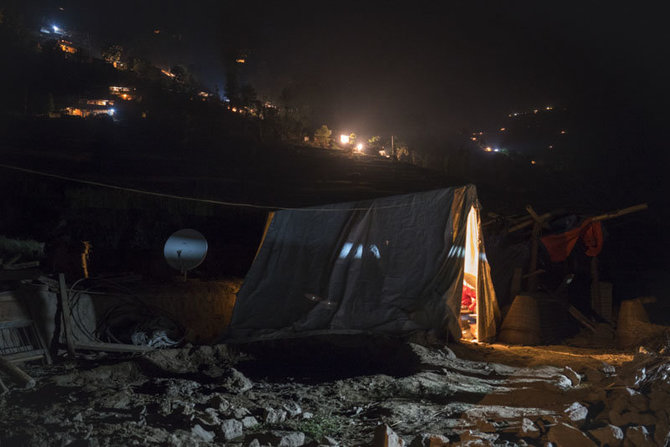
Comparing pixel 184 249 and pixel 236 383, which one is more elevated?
pixel 184 249

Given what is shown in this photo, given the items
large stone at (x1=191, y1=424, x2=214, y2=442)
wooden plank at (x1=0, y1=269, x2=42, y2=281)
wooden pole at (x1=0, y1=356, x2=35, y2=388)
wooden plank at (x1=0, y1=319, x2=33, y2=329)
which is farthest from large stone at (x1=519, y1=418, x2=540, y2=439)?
wooden plank at (x1=0, y1=269, x2=42, y2=281)

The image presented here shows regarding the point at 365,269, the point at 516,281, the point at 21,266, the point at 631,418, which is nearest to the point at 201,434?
the point at 631,418

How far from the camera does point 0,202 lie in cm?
1358

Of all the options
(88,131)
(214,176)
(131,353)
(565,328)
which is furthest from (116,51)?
(565,328)

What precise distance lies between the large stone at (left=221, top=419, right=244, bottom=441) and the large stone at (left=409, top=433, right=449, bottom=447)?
151 centimetres

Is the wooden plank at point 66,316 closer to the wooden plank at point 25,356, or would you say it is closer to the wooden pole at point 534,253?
the wooden plank at point 25,356

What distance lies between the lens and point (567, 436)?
3945mm

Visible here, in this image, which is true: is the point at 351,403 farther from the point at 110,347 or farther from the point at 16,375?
the point at 110,347

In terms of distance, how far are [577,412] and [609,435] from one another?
45 centimetres

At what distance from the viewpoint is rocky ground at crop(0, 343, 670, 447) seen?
4137 mm

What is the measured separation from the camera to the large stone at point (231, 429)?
429 centimetres

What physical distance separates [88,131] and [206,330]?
13.2m

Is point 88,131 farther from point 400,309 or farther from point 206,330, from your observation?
point 400,309

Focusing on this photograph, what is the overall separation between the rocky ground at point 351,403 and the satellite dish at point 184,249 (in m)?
→ 2.54
